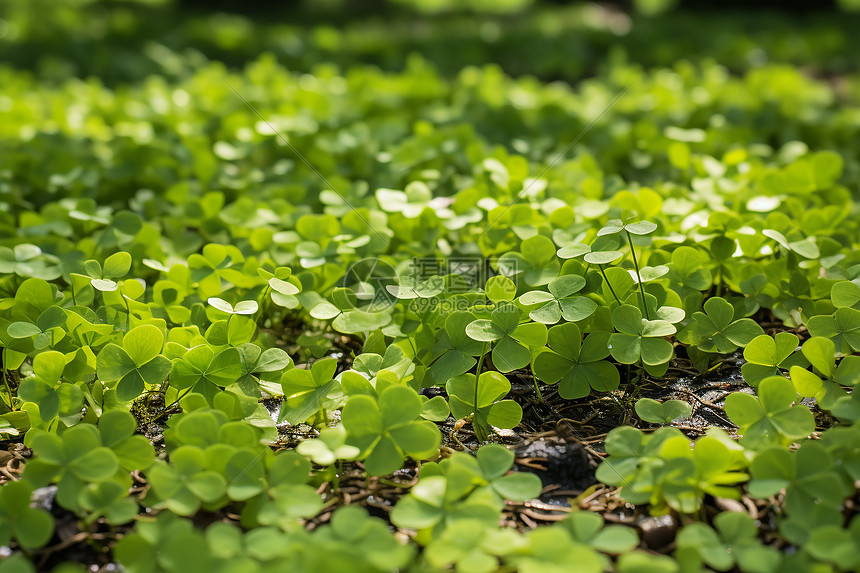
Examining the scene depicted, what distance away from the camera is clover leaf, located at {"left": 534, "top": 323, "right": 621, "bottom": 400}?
126 centimetres

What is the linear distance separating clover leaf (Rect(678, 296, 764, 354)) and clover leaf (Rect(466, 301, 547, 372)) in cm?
34

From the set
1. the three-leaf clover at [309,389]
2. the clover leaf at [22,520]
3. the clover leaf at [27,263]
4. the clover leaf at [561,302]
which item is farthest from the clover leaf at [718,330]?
the clover leaf at [27,263]

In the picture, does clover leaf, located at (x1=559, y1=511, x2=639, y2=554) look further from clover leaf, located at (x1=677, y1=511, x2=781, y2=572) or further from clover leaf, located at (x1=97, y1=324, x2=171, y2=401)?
clover leaf, located at (x1=97, y1=324, x2=171, y2=401)

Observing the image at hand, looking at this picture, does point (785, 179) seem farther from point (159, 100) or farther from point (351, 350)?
point (159, 100)

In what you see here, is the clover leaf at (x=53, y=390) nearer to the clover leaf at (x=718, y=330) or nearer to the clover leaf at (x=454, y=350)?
the clover leaf at (x=454, y=350)

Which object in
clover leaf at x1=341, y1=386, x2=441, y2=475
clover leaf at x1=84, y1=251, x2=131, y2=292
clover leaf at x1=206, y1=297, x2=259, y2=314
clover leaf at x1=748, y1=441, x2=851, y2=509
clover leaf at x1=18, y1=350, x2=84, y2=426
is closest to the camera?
clover leaf at x1=748, y1=441, x2=851, y2=509

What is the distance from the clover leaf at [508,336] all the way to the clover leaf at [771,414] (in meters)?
0.37

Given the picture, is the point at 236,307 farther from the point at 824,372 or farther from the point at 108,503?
the point at 824,372

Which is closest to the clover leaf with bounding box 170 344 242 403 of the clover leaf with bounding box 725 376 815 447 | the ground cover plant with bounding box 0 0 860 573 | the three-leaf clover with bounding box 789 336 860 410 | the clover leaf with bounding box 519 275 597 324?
the ground cover plant with bounding box 0 0 860 573

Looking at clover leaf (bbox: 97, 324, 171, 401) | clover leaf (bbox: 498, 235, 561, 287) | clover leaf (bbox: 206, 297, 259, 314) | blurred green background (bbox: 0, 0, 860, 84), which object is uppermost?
clover leaf (bbox: 498, 235, 561, 287)

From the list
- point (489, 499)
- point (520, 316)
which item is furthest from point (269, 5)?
point (489, 499)

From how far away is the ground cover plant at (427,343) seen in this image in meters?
0.95

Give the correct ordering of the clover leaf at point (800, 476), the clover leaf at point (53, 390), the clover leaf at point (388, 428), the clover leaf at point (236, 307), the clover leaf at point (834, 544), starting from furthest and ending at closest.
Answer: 1. the clover leaf at point (236, 307)
2. the clover leaf at point (53, 390)
3. the clover leaf at point (388, 428)
4. the clover leaf at point (800, 476)
5. the clover leaf at point (834, 544)

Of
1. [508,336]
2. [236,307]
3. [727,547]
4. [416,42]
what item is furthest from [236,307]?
[416,42]
